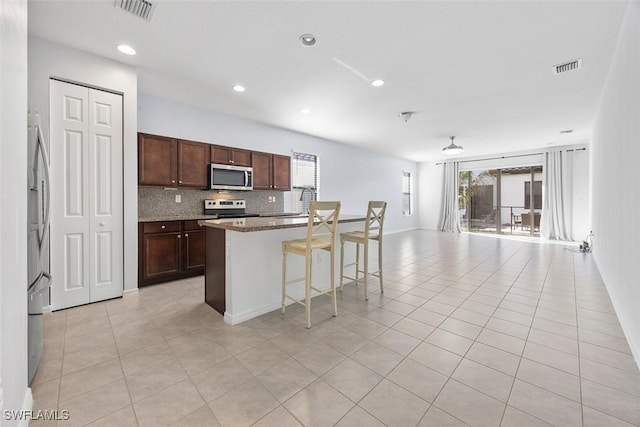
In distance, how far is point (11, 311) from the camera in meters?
1.21

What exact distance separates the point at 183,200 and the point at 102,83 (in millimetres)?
1914

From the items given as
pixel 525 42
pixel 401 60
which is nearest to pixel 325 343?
pixel 401 60

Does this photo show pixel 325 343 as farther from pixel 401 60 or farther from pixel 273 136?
pixel 273 136

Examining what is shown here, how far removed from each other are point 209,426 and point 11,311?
3.42 ft

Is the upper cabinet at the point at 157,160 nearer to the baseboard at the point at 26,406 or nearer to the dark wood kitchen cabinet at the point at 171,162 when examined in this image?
the dark wood kitchen cabinet at the point at 171,162

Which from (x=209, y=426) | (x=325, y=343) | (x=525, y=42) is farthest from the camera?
(x=525, y=42)

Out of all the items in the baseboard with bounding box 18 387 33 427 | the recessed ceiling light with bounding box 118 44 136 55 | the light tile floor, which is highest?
the recessed ceiling light with bounding box 118 44 136 55

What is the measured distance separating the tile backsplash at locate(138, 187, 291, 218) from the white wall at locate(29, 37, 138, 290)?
945mm

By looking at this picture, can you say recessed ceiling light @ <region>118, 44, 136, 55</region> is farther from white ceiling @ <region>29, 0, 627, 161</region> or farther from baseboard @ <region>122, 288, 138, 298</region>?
baseboard @ <region>122, 288, 138, 298</region>

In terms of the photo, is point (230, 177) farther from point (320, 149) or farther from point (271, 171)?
point (320, 149)

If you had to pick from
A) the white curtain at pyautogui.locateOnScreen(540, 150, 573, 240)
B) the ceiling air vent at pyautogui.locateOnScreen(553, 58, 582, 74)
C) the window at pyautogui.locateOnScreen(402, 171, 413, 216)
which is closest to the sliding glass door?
the white curtain at pyautogui.locateOnScreen(540, 150, 573, 240)

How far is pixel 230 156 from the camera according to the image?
4.78 metres

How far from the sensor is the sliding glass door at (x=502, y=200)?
8.59 metres

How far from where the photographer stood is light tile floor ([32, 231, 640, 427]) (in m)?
1.50
